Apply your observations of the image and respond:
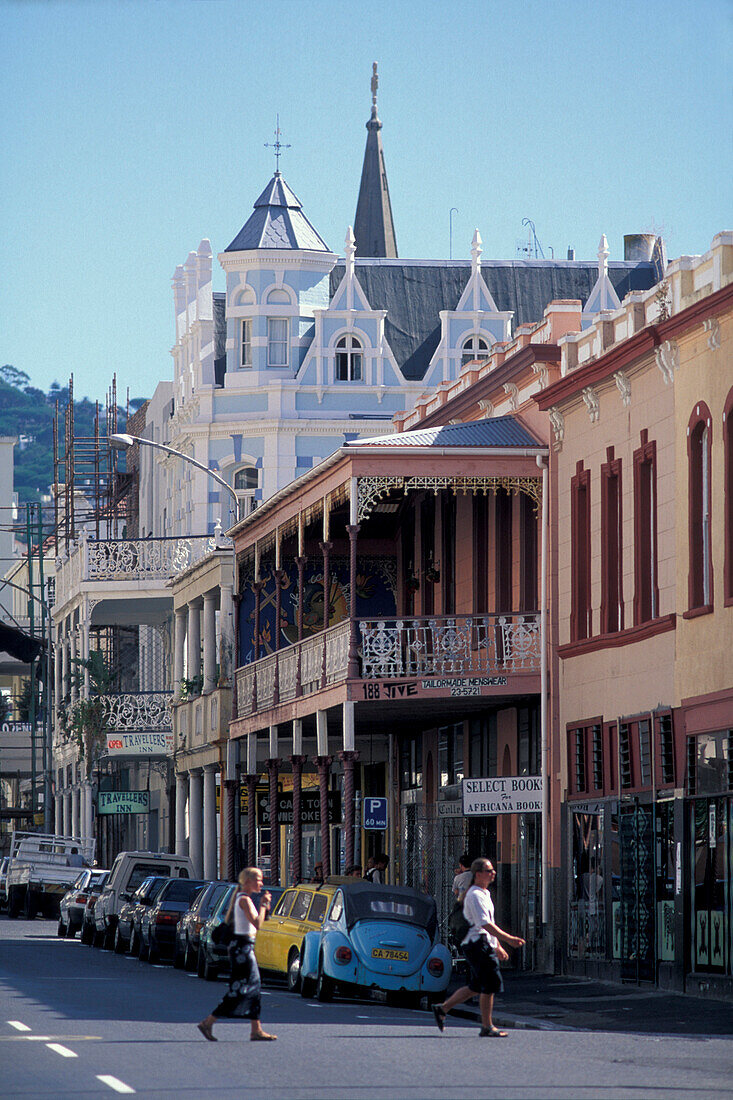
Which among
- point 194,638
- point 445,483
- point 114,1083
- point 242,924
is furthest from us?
point 194,638

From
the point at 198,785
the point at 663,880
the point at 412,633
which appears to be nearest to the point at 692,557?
the point at 663,880

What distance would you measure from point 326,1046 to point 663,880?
7782mm

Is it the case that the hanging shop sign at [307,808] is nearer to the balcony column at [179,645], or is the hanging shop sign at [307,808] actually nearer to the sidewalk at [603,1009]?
the balcony column at [179,645]

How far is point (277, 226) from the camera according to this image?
56.3 meters

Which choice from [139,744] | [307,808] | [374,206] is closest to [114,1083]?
[307,808]

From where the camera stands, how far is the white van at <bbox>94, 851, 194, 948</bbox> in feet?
120

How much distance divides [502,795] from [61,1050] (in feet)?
35.8

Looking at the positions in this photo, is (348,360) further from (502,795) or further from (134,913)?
→ (502,795)

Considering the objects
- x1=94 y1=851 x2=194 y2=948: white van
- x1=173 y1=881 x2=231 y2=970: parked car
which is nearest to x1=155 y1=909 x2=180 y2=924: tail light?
x1=173 y1=881 x2=231 y2=970: parked car

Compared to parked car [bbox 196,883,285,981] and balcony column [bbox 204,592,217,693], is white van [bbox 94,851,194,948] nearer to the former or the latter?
balcony column [bbox 204,592,217,693]

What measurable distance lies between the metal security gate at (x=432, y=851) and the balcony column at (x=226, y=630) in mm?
6007

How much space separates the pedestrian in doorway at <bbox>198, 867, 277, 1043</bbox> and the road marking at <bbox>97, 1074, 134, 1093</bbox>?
2700 mm

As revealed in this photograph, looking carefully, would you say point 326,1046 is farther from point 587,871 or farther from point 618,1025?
point 587,871

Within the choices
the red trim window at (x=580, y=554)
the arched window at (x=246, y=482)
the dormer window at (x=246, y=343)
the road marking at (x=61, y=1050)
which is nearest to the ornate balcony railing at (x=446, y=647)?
the red trim window at (x=580, y=554)
